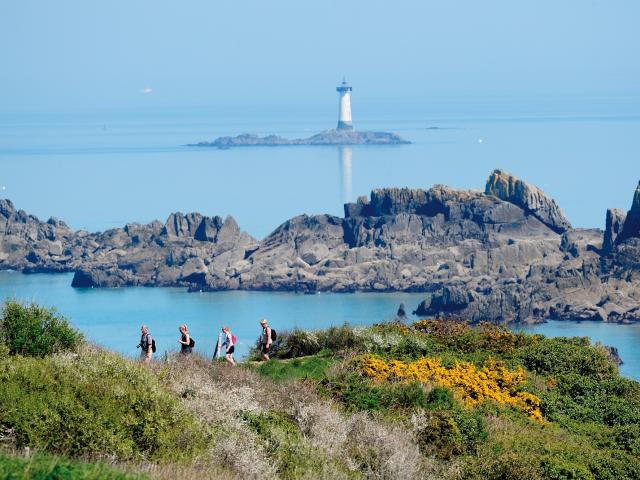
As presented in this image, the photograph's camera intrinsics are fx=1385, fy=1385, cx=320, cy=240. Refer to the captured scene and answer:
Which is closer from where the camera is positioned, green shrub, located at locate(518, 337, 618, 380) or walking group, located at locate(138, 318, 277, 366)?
walking group, located at locate(138, 318, 277, 366)

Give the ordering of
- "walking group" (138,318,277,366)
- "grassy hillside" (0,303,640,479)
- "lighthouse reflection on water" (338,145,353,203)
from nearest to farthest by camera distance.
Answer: "grassy hillside" (0,303,640,479), "walking group" (138,318,277,366), "lighthouse reflection on water" (338,145,353,203)

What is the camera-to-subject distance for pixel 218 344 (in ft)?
63.7

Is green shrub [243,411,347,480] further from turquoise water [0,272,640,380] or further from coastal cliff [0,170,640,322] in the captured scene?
coastal cliff [0,170,640,322]

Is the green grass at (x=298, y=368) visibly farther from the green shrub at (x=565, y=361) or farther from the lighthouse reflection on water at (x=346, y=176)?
the lighthouse reflection on water at (x=346, y=176)

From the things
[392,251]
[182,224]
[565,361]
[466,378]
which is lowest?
[392,251]

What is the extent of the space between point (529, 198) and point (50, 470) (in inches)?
3964

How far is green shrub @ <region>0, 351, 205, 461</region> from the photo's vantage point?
12.3 metres

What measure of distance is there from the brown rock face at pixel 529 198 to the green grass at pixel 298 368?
88210 millimetres

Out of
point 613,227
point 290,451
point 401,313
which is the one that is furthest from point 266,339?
point 613,227

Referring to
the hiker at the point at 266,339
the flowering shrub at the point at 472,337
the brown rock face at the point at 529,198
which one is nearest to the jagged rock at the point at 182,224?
the brown rock face at the point at 529,198

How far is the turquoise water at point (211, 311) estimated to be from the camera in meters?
71.4

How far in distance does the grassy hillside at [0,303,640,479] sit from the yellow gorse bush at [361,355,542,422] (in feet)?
0.08

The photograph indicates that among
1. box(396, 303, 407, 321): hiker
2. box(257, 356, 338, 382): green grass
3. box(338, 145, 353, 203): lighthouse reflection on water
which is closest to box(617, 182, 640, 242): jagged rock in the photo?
box(396, 303, 407, 321): hiker

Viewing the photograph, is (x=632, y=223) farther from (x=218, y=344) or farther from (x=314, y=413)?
(x=314, y=413)
